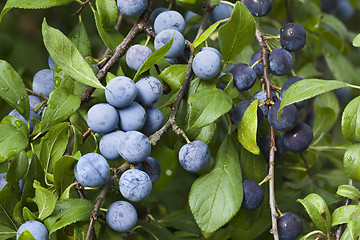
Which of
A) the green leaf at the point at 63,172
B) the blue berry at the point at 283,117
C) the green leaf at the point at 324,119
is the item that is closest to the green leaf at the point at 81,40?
the green leaf at the point at 63,172

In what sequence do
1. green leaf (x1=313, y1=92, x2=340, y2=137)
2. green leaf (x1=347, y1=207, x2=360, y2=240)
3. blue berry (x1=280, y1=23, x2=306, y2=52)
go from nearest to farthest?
green leaf (x1=347, y1=207, x2=360, y2=240) < blue berry (x1=280, y1=23, x2=306, y2=52) < green leaf (x1=313, y1=92, x2=340, y2=137)

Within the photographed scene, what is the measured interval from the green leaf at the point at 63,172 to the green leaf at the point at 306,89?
0.35 m

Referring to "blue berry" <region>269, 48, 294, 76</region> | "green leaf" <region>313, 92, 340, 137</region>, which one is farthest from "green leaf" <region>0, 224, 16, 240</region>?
"green leaf" <region>313, 92, 340, 137</region>

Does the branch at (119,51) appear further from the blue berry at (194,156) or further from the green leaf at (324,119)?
the green leaf at (324,119)

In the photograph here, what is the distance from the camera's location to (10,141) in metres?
0.77

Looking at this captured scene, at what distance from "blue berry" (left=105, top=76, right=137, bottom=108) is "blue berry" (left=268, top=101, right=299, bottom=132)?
0.24 m

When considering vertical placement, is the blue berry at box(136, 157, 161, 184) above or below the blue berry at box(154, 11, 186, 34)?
below

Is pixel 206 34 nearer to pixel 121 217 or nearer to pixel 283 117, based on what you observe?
pixel 283 117

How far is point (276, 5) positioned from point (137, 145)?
93 centimetres

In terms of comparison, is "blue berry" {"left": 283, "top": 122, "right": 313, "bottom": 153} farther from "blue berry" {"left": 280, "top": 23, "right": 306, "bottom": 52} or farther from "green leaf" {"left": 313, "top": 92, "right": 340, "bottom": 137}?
"green leaf" {"left": 313, "top": 92, "right": 340, "bottom": 137}

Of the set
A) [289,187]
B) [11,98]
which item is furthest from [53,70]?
[289,187]

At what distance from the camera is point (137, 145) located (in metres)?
0.74

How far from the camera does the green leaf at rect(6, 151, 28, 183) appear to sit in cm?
80

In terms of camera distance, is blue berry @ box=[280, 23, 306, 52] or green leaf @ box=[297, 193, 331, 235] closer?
green leaf @ box=[297, 193, 331, 235]
